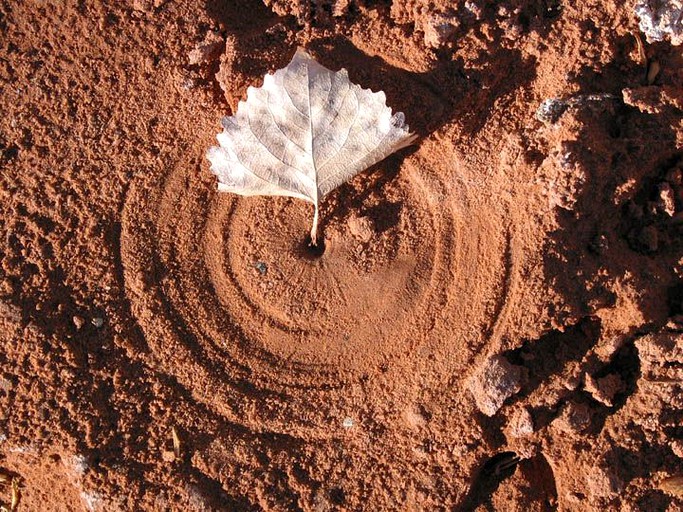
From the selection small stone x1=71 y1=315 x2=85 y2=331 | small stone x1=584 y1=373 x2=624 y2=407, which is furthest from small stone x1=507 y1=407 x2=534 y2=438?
small stone x1=71 y1=315 x2=85 y2=331

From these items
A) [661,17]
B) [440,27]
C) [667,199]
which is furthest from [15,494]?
[661,17]

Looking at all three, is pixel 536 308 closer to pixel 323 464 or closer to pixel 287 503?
pixel 323 464

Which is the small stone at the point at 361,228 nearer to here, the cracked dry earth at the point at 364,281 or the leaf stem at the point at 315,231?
the cracked dry earth at the point at 364,281

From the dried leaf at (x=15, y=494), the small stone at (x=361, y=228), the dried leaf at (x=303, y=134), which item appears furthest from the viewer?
the dried leaf at (x=15, y=494)

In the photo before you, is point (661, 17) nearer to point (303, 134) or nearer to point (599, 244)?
point (599, 244)

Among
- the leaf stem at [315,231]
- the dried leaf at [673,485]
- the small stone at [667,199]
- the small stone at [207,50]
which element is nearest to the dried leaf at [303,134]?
the leaf stem at [315,231]
